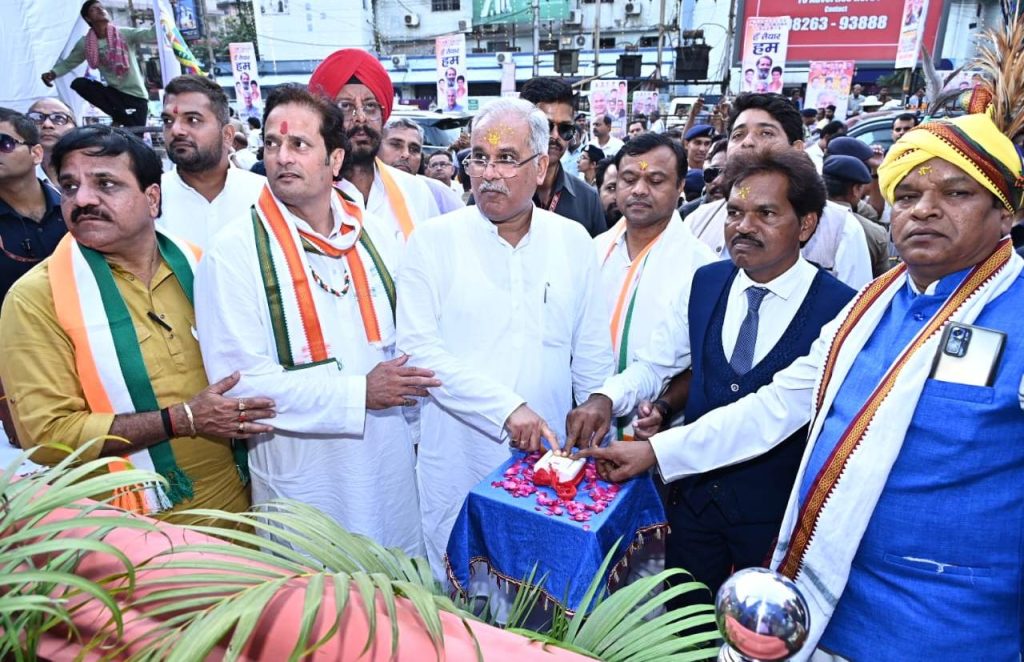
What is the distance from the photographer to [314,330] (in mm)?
2498

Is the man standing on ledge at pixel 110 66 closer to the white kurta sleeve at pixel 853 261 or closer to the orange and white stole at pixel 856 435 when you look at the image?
the white kurta sleeve at pixel 853 261

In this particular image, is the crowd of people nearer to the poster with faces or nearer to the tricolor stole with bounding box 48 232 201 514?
the tricolor stole with bounding box 48 232 201 514

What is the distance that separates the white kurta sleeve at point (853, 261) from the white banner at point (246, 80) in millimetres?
15740

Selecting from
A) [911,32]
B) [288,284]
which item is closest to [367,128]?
[288,284]

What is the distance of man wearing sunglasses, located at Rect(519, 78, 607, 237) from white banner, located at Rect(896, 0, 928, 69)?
15414 mm

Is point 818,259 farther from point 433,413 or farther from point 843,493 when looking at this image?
point 433,413

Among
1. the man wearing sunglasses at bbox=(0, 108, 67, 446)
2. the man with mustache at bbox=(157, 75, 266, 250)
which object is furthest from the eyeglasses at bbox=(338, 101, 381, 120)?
the man wearing sunglasses at bbox=(0, 108, 67, 446)

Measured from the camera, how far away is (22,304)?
2133mm

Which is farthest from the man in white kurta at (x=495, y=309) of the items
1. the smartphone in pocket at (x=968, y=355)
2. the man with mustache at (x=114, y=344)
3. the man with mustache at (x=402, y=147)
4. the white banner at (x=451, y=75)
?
the white banner at (x=451, y=75)

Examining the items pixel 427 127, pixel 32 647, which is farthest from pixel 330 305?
pixel 427 127

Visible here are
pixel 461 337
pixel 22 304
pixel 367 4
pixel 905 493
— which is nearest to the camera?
pixel 905 493

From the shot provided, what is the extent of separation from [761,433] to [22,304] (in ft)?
8.47

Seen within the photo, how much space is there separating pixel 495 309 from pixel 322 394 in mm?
791

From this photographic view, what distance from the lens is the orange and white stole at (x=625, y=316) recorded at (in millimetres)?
3105
